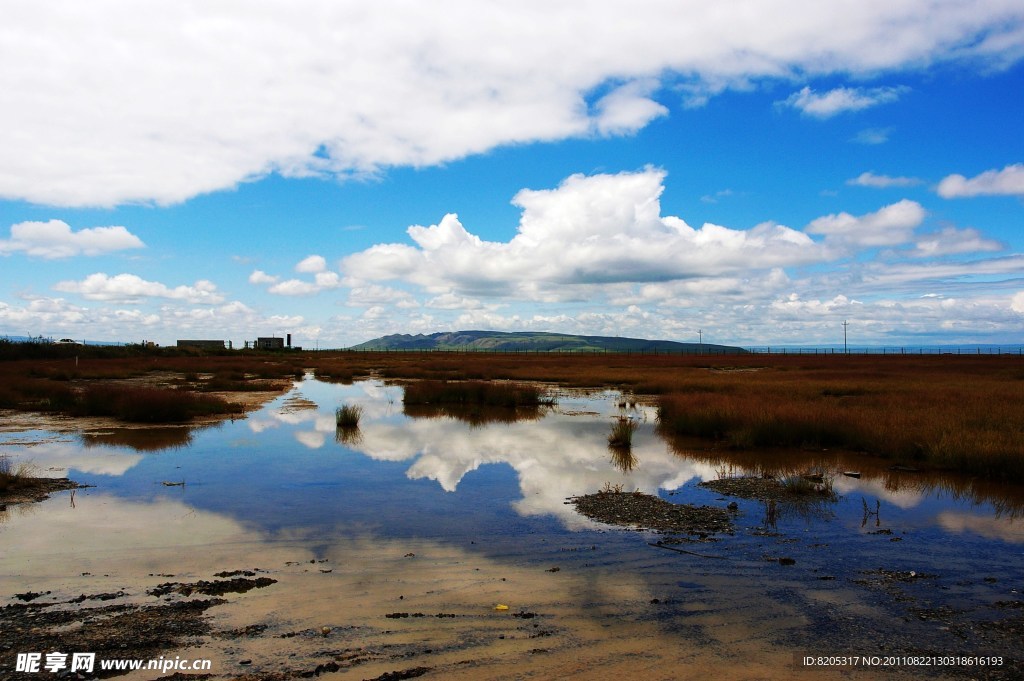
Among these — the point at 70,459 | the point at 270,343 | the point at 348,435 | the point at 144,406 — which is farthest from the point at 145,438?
the point at 270,343

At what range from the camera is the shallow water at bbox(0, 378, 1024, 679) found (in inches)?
254

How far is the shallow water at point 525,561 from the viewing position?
645 centimetres

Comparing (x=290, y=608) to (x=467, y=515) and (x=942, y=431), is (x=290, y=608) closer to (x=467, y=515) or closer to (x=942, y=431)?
(x=467, y=515)

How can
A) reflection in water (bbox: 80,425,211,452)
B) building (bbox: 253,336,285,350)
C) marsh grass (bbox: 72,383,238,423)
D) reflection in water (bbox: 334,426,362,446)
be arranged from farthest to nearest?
1. building (bbox: 253,336,285,350)
2. marsh grass (bbox: 72,383,238,423)
3. reflection in water (bbox: 334,426,362,446)
4. reflection in water (bbox: 80,425,211,452)

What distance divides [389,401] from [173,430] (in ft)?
45.5

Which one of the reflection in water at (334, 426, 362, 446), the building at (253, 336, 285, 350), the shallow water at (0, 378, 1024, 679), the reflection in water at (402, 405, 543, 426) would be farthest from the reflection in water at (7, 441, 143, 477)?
the building at (253, 336, 285, 350)

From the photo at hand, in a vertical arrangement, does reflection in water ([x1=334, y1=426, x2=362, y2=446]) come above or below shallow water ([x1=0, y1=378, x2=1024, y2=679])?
above

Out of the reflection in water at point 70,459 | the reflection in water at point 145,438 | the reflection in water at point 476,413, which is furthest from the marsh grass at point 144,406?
the reflection in water at point 476,413

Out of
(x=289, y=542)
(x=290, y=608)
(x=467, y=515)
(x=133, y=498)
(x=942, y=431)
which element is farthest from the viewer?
(x=942, y=431)

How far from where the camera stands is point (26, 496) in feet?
40.7

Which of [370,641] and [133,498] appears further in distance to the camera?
[133,498]

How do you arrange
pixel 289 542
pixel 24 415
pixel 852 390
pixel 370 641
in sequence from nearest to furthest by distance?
pixel 370 641, pixel 289 542, pixel 24 415, pixel 852 390

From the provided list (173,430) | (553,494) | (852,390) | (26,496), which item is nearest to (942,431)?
(553,494)

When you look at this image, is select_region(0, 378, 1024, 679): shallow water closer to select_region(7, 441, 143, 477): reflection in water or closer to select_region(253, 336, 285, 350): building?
select_region(7, 441, 143, 477): reflection in water
